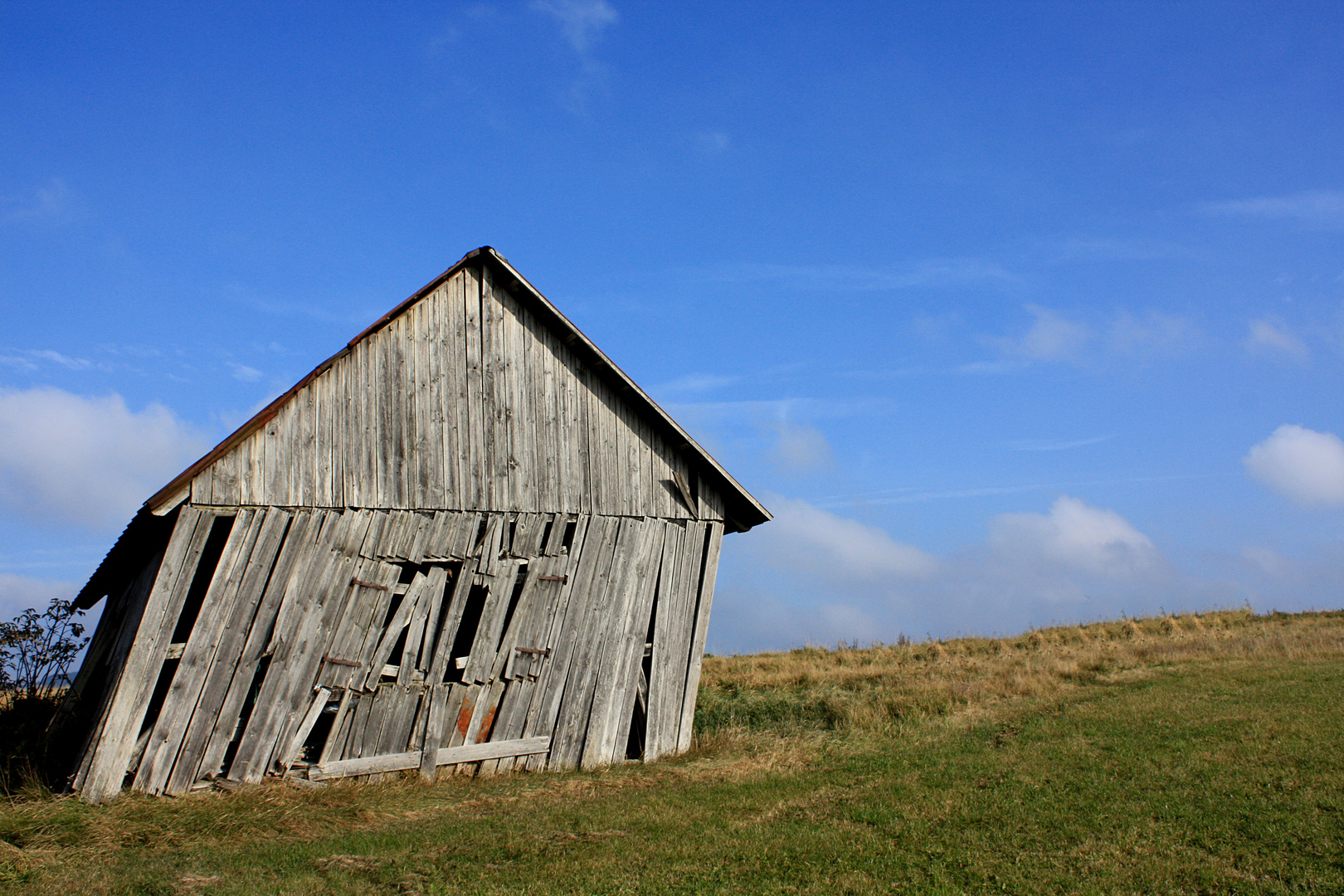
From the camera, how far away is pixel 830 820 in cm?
970

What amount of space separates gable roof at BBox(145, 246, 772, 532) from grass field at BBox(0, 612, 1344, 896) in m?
3.65

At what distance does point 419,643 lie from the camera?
1178cm

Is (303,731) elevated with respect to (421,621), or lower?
lower

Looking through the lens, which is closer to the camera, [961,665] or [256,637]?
[256,637]

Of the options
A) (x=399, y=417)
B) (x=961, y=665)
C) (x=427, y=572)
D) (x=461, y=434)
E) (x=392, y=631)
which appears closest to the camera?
(x=392, y=631)

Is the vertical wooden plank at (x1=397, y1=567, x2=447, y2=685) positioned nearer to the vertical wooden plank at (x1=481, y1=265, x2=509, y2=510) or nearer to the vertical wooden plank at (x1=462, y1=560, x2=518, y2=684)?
the vertical wooden plank at (x1=462, y1=560, x2=518, y2=684)

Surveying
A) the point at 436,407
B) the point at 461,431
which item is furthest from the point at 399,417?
the point at 461,431

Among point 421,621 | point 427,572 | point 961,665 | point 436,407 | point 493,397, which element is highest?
point 493,397

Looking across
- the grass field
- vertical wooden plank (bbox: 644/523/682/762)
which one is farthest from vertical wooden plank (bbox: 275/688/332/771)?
vertical wooden plank (bbox: 644/523/682/762)

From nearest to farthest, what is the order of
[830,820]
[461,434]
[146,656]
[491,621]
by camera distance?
[830,820]
[146,656]
[461,434]
[491,621]

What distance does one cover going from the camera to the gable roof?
33.9 feet

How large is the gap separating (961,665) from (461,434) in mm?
16857

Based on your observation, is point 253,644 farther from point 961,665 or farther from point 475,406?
point 961,665

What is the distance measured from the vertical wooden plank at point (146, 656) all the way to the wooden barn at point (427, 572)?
22mm
